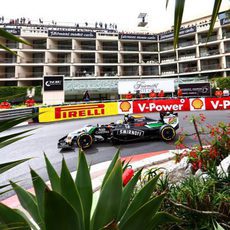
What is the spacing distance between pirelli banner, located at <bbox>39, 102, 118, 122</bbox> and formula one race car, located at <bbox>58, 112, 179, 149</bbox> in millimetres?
6848

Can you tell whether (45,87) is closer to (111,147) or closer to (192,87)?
(111,147)

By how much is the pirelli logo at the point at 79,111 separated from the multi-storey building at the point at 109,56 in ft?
52.7

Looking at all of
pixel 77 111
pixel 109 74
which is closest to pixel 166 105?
pixel 77 111

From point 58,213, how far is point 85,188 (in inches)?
18.8

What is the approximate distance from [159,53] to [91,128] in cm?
3253

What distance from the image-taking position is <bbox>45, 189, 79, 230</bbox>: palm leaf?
0.70 meters

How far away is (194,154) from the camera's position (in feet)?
11.6

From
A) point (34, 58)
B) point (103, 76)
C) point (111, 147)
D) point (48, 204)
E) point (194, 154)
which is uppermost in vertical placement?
point (34, 58)

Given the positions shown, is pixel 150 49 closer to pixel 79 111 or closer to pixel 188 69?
pixel 188 69

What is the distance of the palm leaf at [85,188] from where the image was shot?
116cm

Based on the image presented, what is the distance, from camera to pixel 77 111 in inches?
534

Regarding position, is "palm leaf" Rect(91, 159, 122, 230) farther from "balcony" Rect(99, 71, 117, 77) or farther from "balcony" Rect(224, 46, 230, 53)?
"balcony" Rect(224, 46, 230, 53)

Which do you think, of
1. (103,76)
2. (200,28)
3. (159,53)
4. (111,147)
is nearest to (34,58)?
(103,76)

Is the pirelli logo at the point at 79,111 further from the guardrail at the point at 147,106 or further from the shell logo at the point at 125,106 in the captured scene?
the shell logo at the point at 125,106
